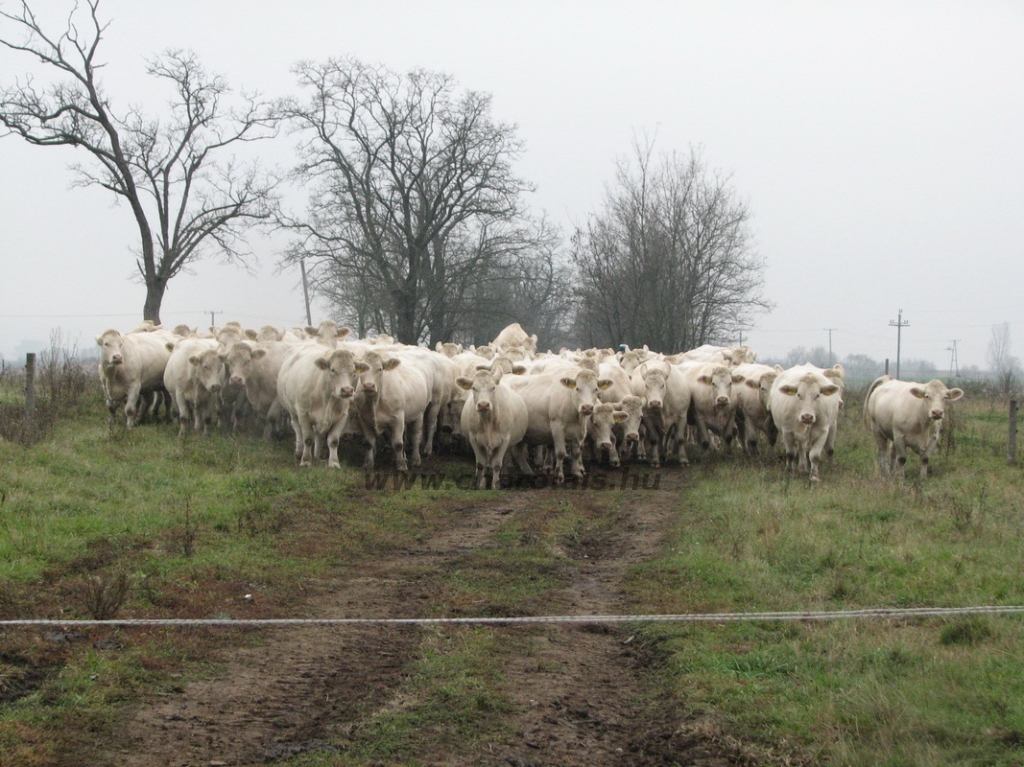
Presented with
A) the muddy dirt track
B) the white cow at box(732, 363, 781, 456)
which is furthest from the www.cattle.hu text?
the muddy dirt track

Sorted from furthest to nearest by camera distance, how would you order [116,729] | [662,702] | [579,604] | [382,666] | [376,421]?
[376,421] → [579,604] → [382,666] → [662,702] → [116,729]

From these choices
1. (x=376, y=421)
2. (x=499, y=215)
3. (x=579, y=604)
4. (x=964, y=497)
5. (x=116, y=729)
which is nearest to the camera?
(x=116, y=729)

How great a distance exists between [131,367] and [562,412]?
8246mm

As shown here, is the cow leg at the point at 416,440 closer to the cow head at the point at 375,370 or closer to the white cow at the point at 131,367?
the cow head at the point at 375,370

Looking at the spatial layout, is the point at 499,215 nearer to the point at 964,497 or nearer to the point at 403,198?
the point at 403,198

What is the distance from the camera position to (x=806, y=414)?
1595cm

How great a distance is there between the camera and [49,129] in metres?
30.4

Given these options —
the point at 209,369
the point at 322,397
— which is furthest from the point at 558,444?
the point at 209,369

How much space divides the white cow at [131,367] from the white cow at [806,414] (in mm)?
11374

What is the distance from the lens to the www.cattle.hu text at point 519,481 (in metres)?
15.6

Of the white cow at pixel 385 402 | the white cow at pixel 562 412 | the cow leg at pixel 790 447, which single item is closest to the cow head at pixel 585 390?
the white cow at pixel 562 412

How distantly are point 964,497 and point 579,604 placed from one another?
7150mm

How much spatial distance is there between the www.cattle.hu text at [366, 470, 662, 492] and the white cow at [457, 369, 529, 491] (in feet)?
0.90

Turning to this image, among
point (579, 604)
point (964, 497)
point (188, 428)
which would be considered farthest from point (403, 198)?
point (579, 604)
